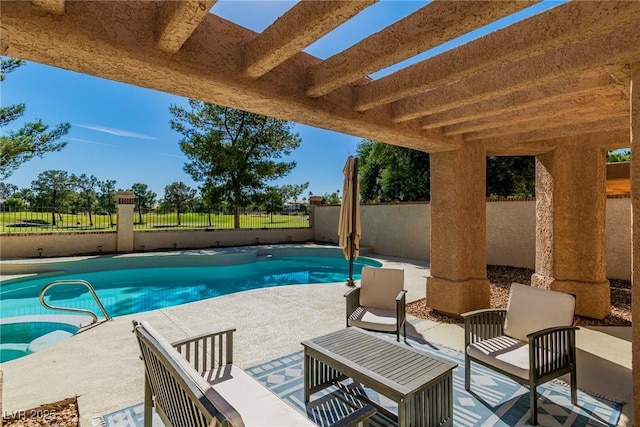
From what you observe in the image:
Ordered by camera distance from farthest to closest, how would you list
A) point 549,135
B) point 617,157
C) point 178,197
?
1. point 178,197
2. point 617,157
3. point 549,135

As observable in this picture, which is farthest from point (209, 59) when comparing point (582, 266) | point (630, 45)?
point (582, 266)

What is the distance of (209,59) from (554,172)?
20.2ft

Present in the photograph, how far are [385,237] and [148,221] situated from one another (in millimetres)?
Answer: 11252

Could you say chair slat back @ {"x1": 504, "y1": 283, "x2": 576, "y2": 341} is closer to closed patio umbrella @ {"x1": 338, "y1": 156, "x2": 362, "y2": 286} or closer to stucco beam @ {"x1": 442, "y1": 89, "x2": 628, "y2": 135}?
stucco beam @ {"x1": 442, "y1": 89, "x2": 628, "y2": 135}

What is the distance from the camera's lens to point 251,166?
16.7 meters

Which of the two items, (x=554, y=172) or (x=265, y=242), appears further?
(x=265, y=242)

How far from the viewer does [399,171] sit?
665 inches

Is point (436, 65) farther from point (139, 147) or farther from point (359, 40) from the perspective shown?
point (139, 147)

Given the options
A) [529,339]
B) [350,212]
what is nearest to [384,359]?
[529,339]

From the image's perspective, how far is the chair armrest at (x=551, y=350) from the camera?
9.03 ft

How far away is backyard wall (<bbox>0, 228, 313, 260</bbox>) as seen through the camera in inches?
442

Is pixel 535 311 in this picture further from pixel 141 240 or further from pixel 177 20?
pixel 141 240

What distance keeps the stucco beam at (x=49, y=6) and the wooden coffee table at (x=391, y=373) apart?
3194 mm

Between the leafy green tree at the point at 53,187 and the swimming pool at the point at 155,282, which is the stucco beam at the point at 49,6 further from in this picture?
the leafy green tree at the point at 53,187
